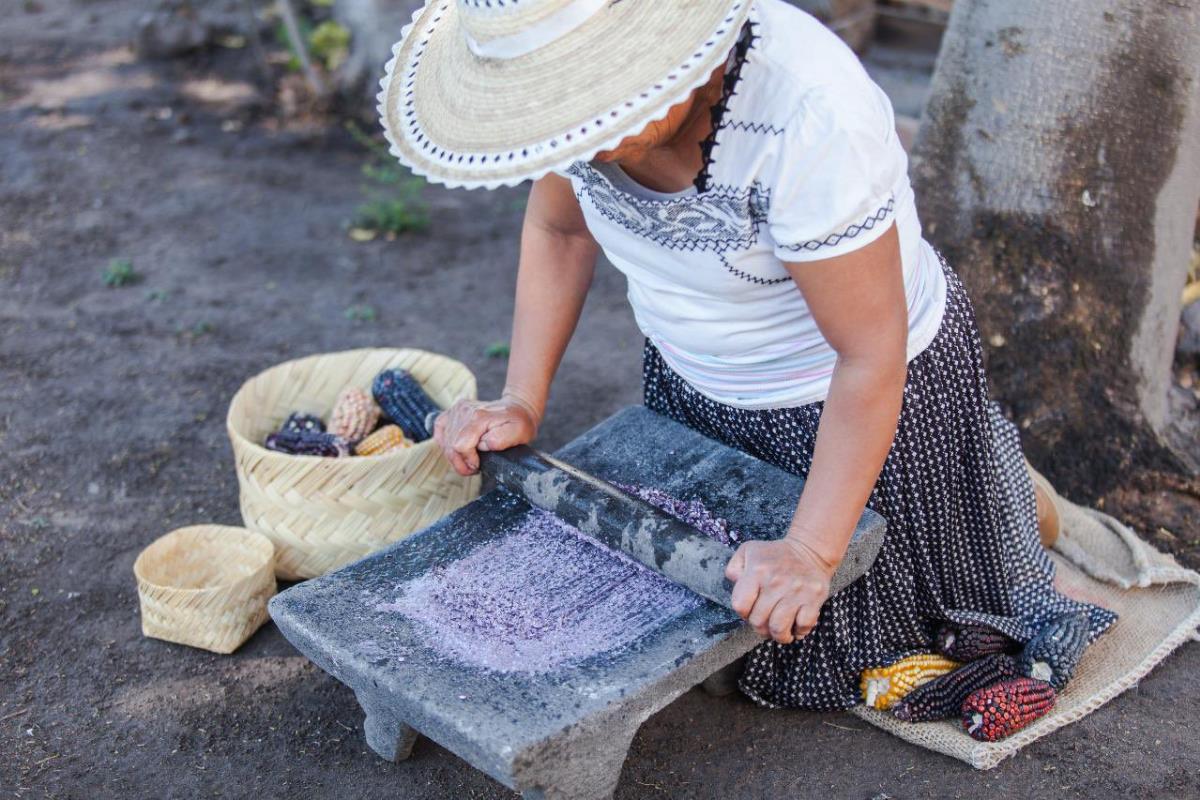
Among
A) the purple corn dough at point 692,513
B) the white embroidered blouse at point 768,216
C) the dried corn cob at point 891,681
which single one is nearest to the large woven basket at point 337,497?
the purple corn dough at point 692,513

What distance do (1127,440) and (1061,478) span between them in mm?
218

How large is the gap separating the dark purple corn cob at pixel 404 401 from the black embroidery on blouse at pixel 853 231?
5.46 ft

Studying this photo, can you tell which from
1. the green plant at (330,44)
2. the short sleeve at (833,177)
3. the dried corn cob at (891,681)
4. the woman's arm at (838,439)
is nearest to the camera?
the short sleeve at (833,177)

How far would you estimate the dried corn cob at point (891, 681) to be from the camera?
272 cm

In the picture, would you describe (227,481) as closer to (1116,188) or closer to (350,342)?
(350,342)

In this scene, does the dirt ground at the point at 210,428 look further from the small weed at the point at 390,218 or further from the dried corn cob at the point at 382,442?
the dried corn cob at the point at 382,442

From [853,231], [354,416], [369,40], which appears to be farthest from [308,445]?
[369,40]

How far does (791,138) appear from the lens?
190 centimetres

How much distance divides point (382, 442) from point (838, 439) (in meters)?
1.58

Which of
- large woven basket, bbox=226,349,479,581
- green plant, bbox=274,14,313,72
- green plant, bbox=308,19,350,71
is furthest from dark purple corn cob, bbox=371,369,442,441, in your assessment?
green plant, bbox=308,19,350,71

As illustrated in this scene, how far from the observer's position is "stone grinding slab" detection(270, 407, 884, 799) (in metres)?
2.07

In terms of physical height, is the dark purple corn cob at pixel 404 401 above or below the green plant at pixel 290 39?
above

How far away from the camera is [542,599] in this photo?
7.94ft

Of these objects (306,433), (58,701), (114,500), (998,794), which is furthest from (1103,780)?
(114,500)
